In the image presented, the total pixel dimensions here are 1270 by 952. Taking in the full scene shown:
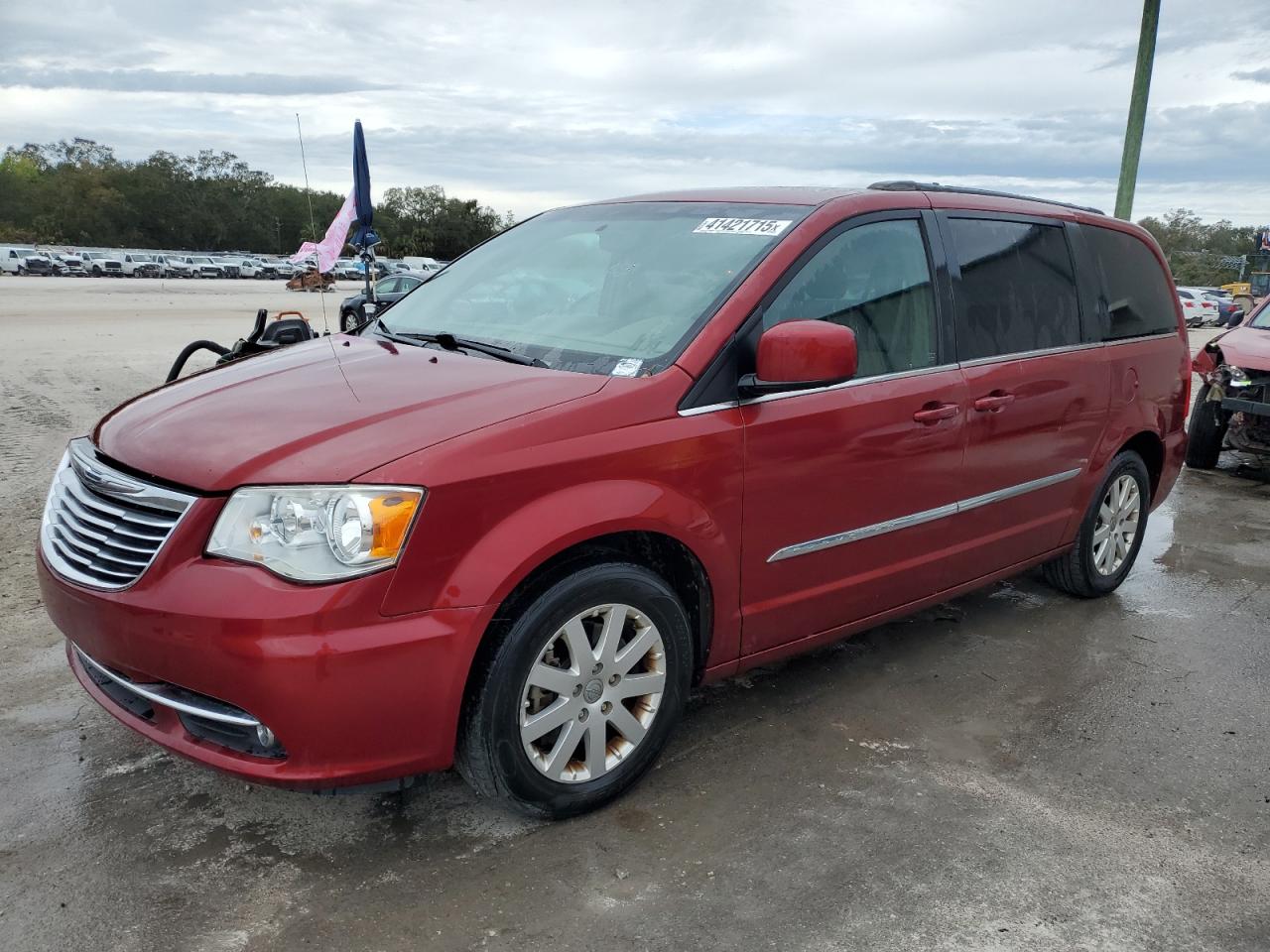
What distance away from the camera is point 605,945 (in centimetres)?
241

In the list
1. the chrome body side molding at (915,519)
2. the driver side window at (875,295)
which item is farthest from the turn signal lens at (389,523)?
the driver side window at (875,295)

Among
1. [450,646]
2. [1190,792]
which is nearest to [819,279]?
[450,646]

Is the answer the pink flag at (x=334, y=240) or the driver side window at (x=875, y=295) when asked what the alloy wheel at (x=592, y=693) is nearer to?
the driver side window at (x=875, y=295)

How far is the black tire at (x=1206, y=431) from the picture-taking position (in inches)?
324

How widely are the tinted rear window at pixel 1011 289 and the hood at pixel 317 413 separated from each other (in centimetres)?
167

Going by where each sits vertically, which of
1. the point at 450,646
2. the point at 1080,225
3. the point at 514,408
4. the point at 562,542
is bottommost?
the point at 450,646

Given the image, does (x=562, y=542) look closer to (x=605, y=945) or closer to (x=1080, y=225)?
(x=605, y=945)

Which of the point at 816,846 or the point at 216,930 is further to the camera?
the point at 816,846

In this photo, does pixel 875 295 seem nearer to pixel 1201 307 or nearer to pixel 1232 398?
pixel 1232 398

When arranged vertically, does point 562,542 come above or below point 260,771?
above

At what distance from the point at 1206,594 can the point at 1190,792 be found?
2.30 m

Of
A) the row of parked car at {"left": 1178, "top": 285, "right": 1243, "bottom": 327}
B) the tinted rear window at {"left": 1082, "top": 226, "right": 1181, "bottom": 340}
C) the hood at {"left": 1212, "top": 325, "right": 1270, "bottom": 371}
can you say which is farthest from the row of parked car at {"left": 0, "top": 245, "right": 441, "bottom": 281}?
the tinted rear window at {"left": 1082, "top": 226, "right": 1181, "bottom": 340}

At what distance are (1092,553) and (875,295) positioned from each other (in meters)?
2.05

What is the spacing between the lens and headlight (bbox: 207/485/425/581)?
7.90 feet
